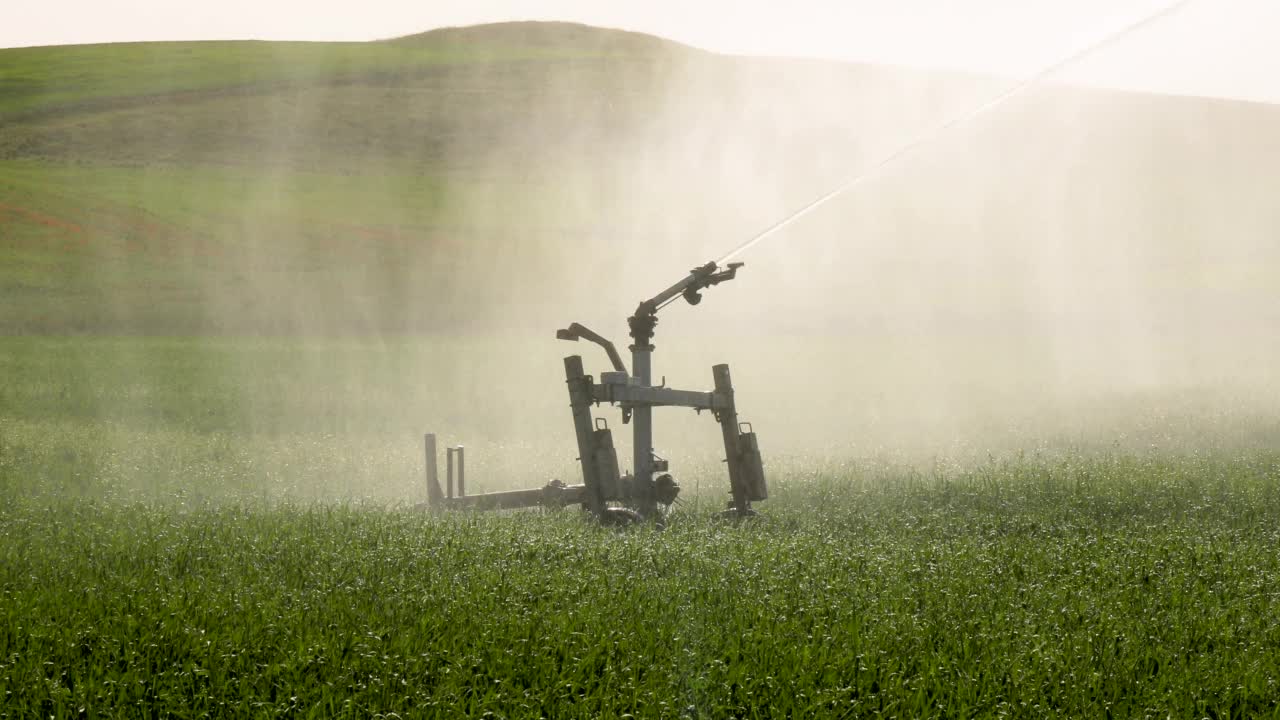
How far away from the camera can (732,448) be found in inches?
468

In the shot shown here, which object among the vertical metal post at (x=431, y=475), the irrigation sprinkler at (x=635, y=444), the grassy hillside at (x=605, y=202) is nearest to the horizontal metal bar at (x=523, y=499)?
the irrigation sprinkler at (x=635, y=444)

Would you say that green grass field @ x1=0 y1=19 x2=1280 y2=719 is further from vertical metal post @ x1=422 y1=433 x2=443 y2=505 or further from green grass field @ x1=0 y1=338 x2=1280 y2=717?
vertical metal post @ x1=422 y1=433 x2=443 y2=505

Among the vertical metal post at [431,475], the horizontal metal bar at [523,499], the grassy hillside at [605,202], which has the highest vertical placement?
the grassy hillside at [605,202]

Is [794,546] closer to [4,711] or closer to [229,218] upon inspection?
[4,711]

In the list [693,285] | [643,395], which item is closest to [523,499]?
[643,395]

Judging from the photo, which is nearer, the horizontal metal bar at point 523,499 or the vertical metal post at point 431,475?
the horizontal metal bar at point 523,499

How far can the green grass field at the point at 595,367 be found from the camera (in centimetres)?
605

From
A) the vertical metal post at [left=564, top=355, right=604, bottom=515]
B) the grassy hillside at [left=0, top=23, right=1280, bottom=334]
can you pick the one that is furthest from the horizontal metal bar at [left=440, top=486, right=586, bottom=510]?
the grassy hillside at [left=0, top=23, right=1280, bottom=334]

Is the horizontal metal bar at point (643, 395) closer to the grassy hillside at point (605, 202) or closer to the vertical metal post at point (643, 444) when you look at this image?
the vertical metal post at point (643, 444)

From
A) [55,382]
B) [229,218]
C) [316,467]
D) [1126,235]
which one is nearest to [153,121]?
[229,218]

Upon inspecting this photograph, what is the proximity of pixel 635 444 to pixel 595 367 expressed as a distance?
1709cm

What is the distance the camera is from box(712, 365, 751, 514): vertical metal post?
1173cm

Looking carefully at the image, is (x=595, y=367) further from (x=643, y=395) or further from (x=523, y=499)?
(x=643, y=395)

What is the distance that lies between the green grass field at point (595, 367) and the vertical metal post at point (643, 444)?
68 centimetres
